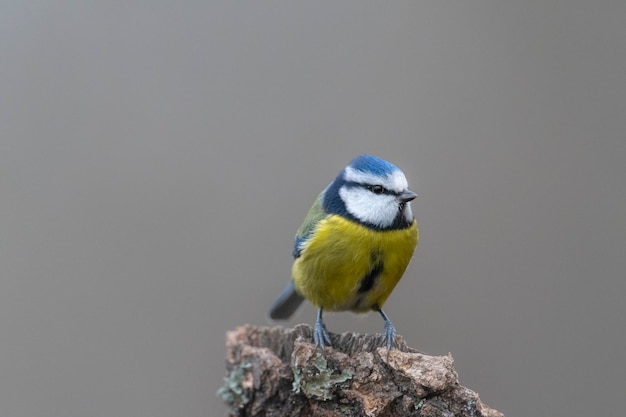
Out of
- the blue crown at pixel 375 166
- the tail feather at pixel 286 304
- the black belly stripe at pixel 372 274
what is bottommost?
the tail feather at pixel 286 304

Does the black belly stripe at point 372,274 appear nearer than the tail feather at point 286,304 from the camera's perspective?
Yes

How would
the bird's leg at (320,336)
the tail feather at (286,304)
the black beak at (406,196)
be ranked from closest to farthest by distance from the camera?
1. the bird's leg at (320,336)
2. the black beak at (406,196)
3. the tail feather at (286,304)

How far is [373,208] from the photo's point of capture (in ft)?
9.26

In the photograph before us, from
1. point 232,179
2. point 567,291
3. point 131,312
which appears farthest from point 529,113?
point 131,312

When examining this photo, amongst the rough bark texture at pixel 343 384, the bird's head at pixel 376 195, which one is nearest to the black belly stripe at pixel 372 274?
the bird's head at pixel 376 195

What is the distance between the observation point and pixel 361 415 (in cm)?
214

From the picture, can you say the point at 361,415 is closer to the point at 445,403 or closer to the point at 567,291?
the point at 445,403

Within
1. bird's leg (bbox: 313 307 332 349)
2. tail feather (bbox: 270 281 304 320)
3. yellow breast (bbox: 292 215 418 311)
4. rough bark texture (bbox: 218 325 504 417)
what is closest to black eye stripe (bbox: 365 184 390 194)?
yellow breast (bbox: 292 215 418 311)

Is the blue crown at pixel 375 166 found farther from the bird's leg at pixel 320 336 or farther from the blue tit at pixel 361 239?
the bird's leg at pixel 320 336

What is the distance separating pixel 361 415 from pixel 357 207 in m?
0.93

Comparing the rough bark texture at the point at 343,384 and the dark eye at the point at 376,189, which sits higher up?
the dark eye at the point at 376,189

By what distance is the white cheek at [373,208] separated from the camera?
9.20ft

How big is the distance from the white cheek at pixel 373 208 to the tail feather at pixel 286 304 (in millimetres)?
711

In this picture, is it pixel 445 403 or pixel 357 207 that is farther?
pixel 357 207
